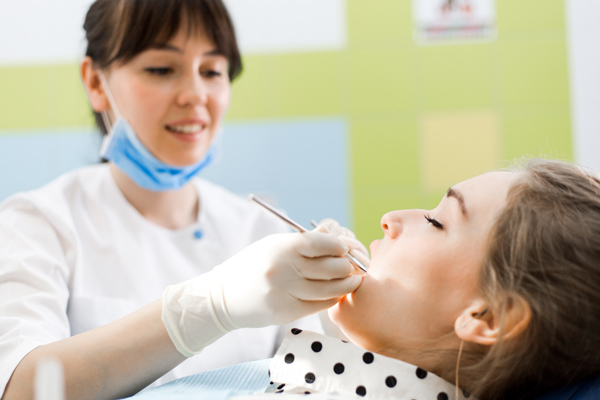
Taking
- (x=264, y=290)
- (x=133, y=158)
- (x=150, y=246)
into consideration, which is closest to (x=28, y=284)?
Answer: (x=150, y=246)

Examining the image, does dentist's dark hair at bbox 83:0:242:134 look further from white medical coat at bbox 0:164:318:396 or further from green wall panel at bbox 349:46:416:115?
green wall panel at bbox 349:46:416:115

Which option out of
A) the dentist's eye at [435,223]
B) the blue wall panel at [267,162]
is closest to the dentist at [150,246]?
the dentist's eye at [435,223]

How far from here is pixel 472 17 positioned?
2.98 metres

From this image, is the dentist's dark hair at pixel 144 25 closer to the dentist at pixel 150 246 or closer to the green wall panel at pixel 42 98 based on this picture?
the dentist at pixel 150 246

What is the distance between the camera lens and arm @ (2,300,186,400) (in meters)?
1.00

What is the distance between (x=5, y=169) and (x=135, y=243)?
1.99 meters

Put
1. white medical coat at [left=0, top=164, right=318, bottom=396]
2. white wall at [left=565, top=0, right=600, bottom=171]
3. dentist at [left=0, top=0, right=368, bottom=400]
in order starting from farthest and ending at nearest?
white wall at [left=565, top=0, right=600, bottom=171] → white medical coat at [left=0, top=164, right=318, bottom=396] → dentist at [left=0, top=0, right=368, bottom=400]

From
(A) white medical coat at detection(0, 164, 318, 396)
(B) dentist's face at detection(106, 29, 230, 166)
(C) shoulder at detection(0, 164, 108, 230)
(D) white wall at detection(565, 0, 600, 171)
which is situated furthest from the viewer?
(D) white wall at detection(565, 0, 600, 171)

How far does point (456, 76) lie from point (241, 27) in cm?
136

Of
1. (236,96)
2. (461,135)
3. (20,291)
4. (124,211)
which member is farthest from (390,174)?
(20,291)

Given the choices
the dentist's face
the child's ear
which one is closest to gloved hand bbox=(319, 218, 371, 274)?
the child's ear

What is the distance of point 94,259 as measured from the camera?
143 centimetres

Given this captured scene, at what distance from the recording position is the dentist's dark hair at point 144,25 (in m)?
1.46

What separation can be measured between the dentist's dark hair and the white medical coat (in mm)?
416
